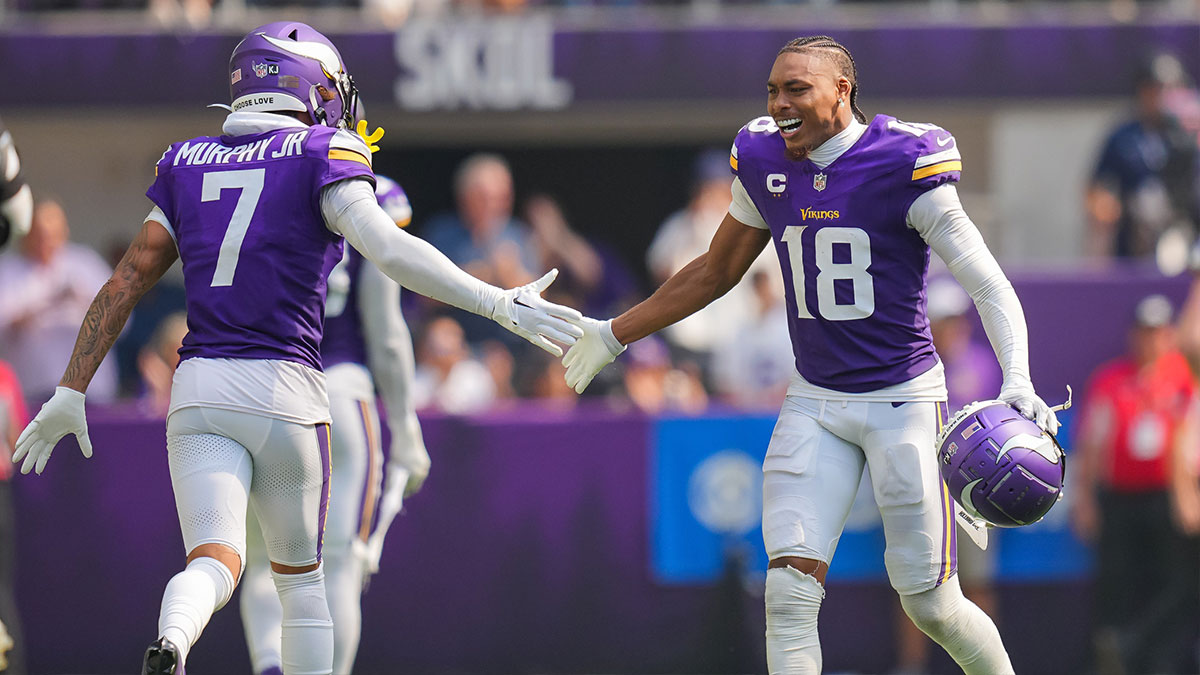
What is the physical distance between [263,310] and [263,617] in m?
1.66

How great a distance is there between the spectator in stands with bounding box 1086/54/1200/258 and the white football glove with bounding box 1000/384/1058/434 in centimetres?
572

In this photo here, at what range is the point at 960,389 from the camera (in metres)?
8.30

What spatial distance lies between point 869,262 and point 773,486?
75 centimetres

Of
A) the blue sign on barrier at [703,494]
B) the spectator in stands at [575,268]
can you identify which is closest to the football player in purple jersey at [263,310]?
the blue sign on barrier at [703,494]

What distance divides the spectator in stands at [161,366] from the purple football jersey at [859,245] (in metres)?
4.69

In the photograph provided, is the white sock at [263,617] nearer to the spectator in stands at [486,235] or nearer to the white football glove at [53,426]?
the white football glove at [53,426]

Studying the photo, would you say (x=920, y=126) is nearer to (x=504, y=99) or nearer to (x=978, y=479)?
(x=978, y=479)

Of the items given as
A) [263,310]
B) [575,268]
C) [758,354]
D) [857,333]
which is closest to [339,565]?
[263,310]

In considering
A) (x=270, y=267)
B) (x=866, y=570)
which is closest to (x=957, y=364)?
(x=866, y=570)

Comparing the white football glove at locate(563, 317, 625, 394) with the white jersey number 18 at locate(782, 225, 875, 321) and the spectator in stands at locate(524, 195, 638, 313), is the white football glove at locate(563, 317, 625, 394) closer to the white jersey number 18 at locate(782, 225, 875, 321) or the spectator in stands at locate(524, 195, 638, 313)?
the white jersey number 18 at locate(782, 225, 875, 321)

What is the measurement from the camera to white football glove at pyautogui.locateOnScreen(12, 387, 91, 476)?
4773mm

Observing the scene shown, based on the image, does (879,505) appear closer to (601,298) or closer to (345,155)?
(345,155)

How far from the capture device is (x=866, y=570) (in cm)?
848

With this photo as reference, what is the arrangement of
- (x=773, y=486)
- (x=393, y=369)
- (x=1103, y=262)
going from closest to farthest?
(x=773, y=486), (x=393, y=369), (x=1103, y=262)
